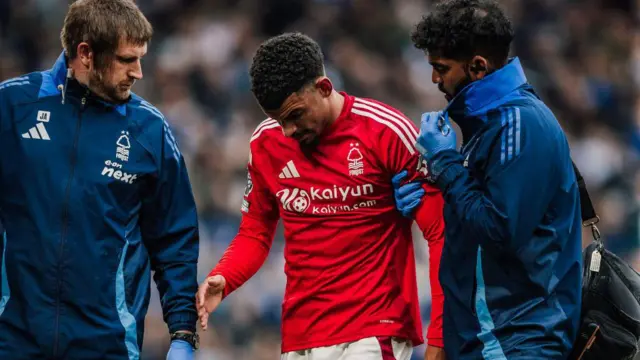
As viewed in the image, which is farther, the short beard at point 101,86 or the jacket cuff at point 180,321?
the jacket cuff at point 180,321

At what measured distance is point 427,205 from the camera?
4898mm

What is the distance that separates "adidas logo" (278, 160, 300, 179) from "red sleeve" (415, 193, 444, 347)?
54 centimetres

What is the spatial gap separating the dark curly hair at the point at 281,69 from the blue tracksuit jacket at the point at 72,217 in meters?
0.46

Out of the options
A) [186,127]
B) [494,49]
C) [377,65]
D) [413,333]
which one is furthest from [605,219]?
[494,49]

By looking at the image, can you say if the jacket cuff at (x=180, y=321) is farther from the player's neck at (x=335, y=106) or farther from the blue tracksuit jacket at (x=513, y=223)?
the blue tracksuit jacket at (x=513, y=223)

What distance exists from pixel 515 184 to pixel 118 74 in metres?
1.60

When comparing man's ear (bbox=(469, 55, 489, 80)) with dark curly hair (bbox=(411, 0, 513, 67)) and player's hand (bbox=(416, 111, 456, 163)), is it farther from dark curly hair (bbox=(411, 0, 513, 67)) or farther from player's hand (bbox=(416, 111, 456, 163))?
player's hand (bbox=(416, 111, 456, 163))

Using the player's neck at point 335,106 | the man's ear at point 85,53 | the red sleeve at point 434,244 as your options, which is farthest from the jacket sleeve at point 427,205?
the man's ear at point 85,53

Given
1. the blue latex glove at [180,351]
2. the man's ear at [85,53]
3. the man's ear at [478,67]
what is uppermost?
the man's ear at [85,53]

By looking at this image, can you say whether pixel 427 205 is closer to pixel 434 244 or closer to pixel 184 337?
pixel 434 244

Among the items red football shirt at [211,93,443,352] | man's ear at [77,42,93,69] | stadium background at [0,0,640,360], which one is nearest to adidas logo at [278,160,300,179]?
red football shirt at [211,93,443,352]

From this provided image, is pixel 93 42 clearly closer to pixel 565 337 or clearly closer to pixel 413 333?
pixel 413 333

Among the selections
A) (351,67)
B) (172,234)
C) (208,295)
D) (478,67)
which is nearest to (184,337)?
(208,295)

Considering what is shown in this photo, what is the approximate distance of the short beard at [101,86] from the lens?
477 centimetres
